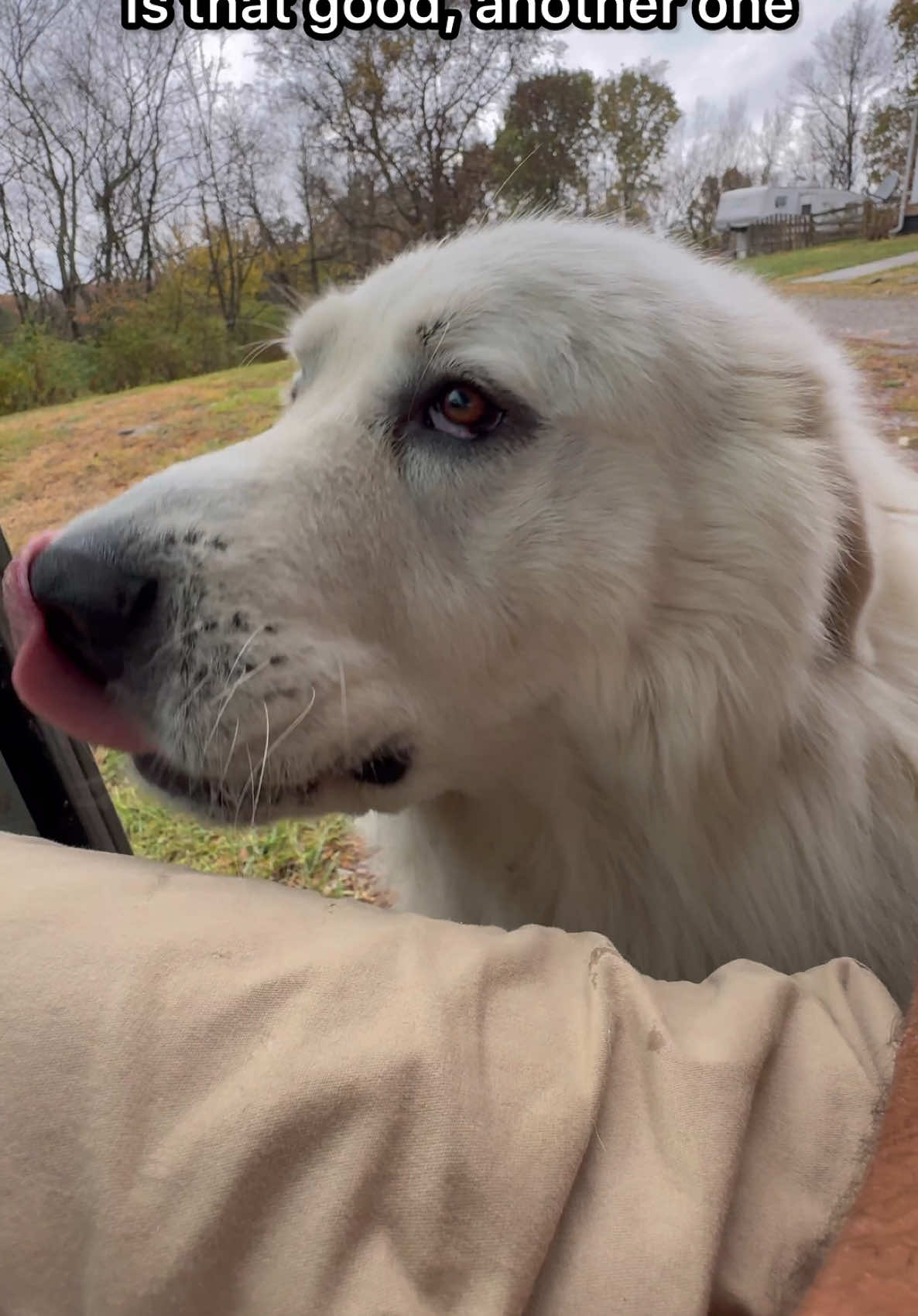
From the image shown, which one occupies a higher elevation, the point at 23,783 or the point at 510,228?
the point at 510,228

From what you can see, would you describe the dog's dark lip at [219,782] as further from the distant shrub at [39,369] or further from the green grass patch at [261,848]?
the distant shrub at [39,369]

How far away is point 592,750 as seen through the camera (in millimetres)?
950

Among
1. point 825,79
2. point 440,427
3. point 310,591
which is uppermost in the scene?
point 825,79

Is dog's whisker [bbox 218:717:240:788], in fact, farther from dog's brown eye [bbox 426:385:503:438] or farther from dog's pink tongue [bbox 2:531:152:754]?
dog's brown eye [bbox 426:385:503:438]

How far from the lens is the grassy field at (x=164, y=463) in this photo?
1512 mm

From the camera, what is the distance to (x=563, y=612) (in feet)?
2.91

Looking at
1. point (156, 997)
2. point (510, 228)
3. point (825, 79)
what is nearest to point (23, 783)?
point (156, 997)

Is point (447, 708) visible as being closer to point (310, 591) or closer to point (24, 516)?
point (310, 591)

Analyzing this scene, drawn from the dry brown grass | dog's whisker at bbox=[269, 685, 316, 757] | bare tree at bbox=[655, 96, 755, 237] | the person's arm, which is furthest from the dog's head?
the dry brown grass

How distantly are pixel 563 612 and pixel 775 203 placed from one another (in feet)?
3.20

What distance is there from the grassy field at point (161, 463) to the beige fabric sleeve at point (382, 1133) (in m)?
0.92

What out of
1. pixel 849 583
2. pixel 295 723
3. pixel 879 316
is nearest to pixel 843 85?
pixel 879 316

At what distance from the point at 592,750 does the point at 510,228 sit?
2.01 ft

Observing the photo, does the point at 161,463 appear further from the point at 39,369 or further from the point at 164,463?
the point at 39,369
